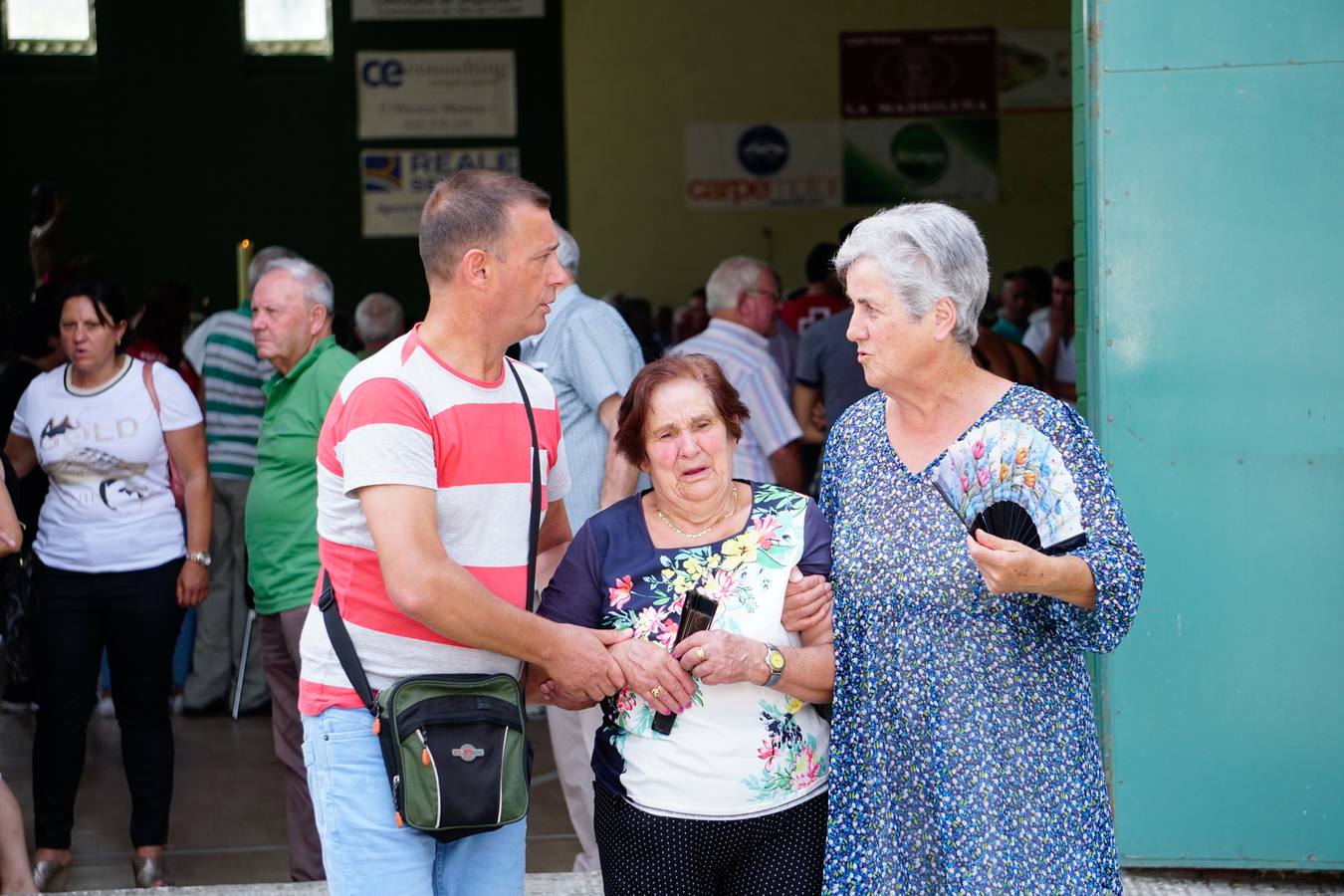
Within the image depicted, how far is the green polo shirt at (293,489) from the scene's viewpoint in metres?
4.41

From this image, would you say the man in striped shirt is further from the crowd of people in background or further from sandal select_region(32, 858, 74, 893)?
sandal select_region(32, 858, 74, 893)

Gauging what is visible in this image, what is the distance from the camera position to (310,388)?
174 inches

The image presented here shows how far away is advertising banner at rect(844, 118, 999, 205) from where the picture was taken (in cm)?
1520

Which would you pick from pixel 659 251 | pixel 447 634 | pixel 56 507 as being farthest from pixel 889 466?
pixel 659 251

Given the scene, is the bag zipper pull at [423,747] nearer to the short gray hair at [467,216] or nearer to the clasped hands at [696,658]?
the clasped hands at [696,658]

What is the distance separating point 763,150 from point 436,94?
10.4 feet

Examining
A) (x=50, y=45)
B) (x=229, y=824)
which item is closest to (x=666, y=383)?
(x=229, y=824)

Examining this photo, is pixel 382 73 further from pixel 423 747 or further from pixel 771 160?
pixel 423 747

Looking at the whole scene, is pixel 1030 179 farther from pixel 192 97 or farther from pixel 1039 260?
pixel 192 97

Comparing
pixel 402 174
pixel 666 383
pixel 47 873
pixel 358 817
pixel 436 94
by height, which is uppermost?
pixel 436 94

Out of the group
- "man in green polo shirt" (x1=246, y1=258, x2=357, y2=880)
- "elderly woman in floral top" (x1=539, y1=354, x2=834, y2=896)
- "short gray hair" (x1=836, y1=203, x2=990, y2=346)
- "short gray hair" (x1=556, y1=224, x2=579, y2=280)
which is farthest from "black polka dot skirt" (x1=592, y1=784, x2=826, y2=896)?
"short gray hair" (x1=556, y1=224, x2=579, y2=280)

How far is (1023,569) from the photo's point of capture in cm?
223

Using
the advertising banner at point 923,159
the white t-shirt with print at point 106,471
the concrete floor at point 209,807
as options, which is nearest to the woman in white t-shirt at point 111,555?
the white t-shirt with print at point 106,471

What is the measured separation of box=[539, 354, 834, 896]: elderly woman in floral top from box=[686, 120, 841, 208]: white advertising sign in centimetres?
1274
